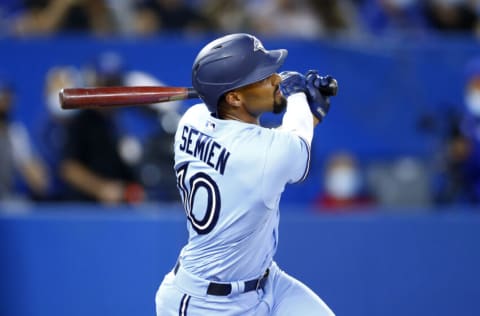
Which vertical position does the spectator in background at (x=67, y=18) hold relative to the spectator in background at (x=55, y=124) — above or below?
above

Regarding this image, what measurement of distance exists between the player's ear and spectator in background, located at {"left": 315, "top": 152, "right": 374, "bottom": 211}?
3647 mm

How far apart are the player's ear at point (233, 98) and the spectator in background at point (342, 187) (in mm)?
3647

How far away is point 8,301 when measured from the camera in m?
6.70

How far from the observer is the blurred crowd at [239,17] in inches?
360

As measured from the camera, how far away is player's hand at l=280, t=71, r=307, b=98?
15.1 ft

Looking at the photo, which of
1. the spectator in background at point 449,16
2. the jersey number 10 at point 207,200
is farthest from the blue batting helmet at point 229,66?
the spectator in background at point 449,16

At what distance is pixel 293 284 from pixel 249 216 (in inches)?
19.9

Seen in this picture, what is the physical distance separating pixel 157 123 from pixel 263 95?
4068 mm

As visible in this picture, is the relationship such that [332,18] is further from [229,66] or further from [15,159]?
[229,66]

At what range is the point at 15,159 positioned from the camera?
27.3 feet

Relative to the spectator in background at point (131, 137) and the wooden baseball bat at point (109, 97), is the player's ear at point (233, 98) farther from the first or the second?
the spectator in background at point (131, 137)

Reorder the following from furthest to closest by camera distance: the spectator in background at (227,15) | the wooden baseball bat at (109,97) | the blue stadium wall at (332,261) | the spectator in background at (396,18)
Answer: the spectator in background at (396,18) < the spectator in background at (227,15) < the blue stadium wall at (332,261) < the wooden baseball bat at (109,97)

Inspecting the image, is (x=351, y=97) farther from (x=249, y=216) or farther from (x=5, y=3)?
(x=249, y=216)

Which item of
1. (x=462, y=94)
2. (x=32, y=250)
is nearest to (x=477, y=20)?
(x=462, y=94)
